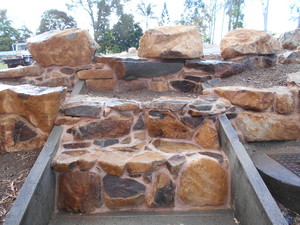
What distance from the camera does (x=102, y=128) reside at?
224cm

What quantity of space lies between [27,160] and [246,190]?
1.90m

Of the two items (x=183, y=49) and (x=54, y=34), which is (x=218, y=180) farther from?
(x=54, y=34)

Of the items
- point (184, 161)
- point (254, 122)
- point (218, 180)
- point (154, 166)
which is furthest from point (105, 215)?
point (254, 122)

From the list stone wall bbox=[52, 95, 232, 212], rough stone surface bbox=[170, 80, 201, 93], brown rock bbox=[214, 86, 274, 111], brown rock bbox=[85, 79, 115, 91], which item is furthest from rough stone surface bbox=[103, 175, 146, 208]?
rough stone surface bbox=[170, 80, 201, 93]

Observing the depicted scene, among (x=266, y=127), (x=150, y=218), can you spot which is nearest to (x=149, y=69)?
(x=266, y=127)

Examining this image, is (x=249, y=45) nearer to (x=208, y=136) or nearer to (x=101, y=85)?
(x=208, y=136)

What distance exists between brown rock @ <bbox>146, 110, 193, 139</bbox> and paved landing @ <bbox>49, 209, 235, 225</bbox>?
0.74 metres

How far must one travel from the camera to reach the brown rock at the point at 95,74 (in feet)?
10.6

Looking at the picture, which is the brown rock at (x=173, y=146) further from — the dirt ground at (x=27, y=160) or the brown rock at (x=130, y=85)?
the brown rock at (x=130, y=85)

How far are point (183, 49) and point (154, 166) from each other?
2012 millimetres

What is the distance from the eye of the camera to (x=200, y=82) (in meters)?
3.29

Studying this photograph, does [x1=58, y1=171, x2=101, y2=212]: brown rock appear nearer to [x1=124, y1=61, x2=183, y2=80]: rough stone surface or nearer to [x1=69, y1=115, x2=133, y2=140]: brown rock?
[x1=69, y1=115, x2=133, y2=140]: brown rock

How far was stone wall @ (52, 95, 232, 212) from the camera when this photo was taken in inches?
75.7

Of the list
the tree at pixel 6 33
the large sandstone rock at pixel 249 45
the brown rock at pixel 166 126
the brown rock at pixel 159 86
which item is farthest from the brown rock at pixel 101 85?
the tree at pixel 6 33
